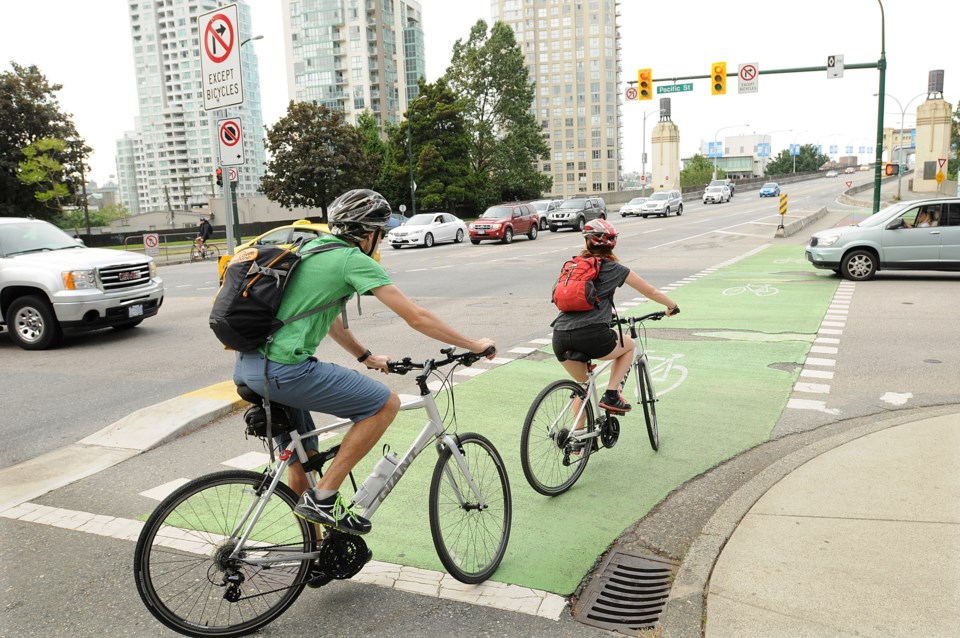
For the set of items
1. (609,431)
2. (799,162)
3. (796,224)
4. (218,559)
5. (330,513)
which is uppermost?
(799,162)

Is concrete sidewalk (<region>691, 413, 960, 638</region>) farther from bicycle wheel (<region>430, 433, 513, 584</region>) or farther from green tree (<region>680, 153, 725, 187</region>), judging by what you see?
green tree (<region>680, 153, 725, 187</region>)

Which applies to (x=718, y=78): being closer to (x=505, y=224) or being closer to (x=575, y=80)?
(x=505, y=224)

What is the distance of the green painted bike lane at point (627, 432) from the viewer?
4.25m

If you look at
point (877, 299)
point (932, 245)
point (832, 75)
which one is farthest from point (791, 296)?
point (832, 75)

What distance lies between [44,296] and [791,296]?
41.2 feet

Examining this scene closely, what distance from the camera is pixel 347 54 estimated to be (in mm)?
124125

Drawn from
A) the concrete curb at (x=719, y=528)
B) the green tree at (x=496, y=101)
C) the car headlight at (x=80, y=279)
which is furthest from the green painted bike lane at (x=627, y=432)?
the green tree at (x=496, y=101)

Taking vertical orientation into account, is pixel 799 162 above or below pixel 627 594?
above

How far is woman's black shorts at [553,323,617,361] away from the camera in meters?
4.95

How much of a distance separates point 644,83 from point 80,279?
85.4 feet

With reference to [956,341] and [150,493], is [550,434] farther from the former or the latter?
[956,341]

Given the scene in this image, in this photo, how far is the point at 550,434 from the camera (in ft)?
16.0

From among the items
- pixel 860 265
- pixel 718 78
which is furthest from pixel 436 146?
pixel 860 265

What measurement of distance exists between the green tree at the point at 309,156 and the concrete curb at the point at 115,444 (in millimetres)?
50101
